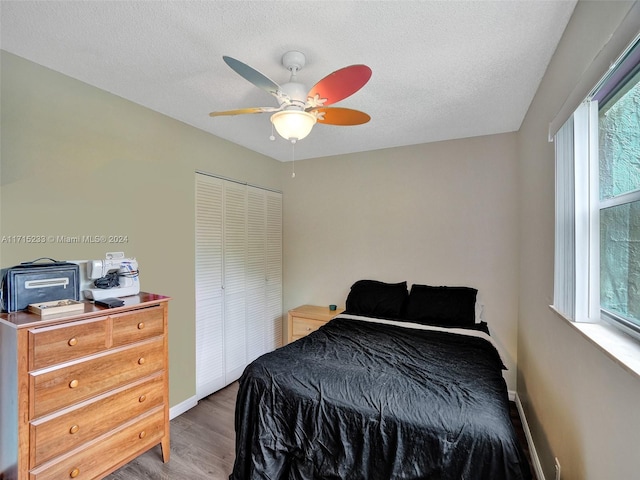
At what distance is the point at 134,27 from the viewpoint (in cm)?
144

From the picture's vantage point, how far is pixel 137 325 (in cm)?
180

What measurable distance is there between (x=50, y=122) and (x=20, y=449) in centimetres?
174

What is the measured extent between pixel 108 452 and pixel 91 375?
470 millimetres

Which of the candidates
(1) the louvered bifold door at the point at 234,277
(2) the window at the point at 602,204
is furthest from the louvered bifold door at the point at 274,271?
(2) the window at the point at 602,204

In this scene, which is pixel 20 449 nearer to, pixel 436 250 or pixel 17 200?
pixel 17 200

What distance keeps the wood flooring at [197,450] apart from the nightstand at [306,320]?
973 mm

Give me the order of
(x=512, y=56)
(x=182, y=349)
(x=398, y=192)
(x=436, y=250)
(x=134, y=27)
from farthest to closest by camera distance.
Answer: (x=398, y=192)
(x=436, y=250)
(x=182, y=349)
(x=512, y=56)
(x=134, y=27)

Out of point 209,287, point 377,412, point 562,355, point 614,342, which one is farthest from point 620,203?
point 209,287

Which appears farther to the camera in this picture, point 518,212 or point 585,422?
point 518,212

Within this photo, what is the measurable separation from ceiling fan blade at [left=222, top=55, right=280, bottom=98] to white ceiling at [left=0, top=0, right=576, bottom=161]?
276 millimetres

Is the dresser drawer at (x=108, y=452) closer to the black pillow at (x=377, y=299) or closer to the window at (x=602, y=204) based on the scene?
the black pillow at (x=377, y=299)

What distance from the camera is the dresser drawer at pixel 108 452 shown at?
1456mm

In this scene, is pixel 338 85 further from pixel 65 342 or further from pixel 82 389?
pixel 82 389

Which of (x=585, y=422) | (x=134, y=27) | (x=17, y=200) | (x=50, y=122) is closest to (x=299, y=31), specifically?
(x=134, y=27)
